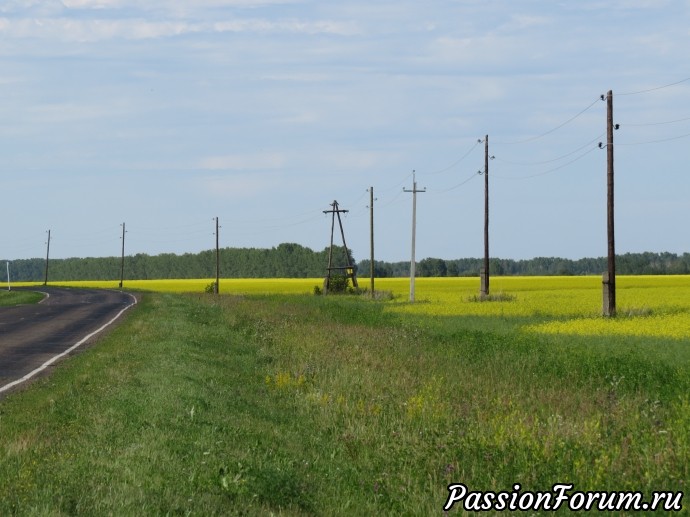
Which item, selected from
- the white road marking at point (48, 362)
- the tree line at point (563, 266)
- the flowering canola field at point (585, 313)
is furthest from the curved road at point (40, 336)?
the tree line at point (563, 266)

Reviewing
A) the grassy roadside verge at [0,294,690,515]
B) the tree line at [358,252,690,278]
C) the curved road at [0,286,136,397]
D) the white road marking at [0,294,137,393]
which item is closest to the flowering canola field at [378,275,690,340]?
the grassy roadside verge at [0,294,690,515]

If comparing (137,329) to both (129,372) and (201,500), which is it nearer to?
(129,372)

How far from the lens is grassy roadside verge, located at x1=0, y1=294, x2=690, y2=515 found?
8.30m

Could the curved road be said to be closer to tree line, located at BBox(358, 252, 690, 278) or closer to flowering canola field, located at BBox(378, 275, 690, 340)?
flowering canola field, located at BBox(378, 275, 690, 340)

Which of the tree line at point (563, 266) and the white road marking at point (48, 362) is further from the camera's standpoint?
the tree line at point (563, 266)

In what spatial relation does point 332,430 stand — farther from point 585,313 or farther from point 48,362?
point 585,313

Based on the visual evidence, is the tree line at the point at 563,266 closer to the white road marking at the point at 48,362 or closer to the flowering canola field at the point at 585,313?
the flowering canola field at the point at 585,313

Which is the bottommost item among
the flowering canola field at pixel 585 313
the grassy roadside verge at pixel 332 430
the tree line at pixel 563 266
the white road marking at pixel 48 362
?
the white road marking at pixel 48 362

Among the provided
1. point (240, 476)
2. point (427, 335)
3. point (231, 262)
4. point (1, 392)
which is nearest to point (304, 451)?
point (240, 476)

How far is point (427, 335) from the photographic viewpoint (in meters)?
26.5

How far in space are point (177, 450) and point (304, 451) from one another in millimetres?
1692

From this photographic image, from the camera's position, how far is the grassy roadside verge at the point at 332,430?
27.2 ft

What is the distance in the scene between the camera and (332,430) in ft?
39.3

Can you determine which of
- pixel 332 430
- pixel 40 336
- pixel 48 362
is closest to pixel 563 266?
pixel 40 336
